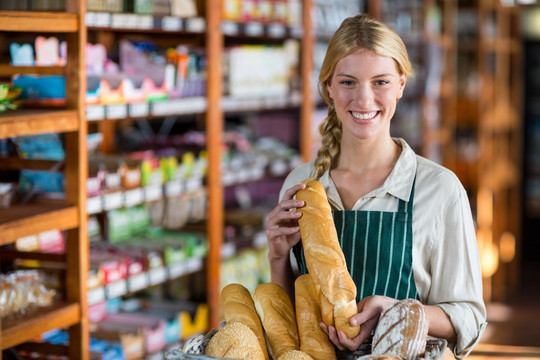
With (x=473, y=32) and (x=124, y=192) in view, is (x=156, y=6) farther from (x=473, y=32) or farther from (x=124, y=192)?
(x=473, y=32)

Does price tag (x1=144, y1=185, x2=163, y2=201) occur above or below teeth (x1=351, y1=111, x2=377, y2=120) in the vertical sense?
below

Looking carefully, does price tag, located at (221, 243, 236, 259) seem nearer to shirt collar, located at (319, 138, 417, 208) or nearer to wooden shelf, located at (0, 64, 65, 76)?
wooden shelf, located at (0, 64, 65, 76)

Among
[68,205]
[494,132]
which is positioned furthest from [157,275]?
[494,132]

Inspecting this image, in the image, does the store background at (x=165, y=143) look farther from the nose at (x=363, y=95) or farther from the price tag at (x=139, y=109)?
the nose at (x=363, y=95)

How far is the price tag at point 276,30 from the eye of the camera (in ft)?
14.3

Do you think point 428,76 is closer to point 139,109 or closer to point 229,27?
point 229,27

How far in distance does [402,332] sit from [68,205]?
5.28 ft

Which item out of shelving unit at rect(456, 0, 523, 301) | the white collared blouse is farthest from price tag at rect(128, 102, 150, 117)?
shelving unit at rect(456, 0, 523, 301)

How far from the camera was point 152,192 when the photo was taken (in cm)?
359

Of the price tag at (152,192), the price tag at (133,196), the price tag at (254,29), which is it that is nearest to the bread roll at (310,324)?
the price tag at (133,196)

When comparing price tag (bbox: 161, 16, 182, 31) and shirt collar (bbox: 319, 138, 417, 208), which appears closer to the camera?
shirt collar (bbox: 319, 138, 417, 208)

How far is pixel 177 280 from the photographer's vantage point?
4207mm

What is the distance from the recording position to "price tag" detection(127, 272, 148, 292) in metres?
3.44

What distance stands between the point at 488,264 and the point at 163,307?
12.5 ft
